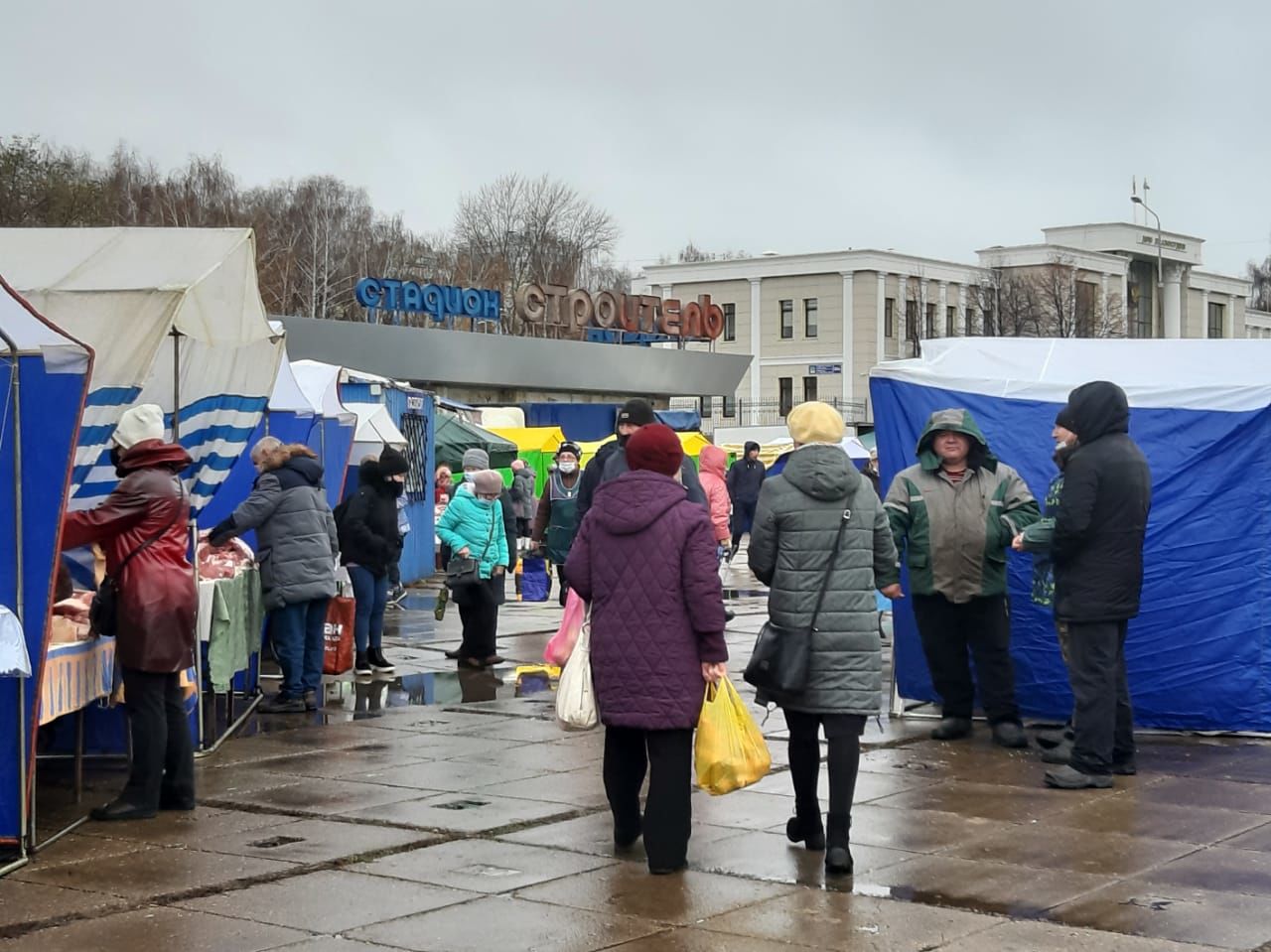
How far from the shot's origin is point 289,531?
1145 cm

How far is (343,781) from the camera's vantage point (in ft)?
29.8

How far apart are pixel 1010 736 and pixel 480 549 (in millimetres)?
5321

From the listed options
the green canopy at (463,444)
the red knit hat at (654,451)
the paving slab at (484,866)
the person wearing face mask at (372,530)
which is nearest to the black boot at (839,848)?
the paving slab at (484,866)

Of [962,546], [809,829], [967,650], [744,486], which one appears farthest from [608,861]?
[744,486]

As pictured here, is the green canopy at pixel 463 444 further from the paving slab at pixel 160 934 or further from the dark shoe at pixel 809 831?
the paving slab at pixel 160 934

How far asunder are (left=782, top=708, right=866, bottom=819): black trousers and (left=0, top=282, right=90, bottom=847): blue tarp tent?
3.08 m

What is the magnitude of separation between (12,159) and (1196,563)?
43.6m

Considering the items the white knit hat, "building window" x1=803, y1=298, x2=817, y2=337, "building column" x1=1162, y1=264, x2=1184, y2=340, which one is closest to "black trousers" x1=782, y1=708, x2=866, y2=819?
the white knit hat

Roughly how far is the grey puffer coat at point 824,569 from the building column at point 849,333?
246ft

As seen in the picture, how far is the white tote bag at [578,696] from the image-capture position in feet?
23.0

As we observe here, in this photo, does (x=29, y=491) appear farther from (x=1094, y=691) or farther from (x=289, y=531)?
(x=1094, y=691)

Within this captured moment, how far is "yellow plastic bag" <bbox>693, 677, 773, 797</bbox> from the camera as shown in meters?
6.89

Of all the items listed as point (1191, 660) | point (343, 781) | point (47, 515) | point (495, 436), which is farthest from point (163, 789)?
point (495, 436)

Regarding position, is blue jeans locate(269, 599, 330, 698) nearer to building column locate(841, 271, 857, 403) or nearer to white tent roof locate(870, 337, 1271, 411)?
white tent roof locate(870, 337, 1271, 411)
